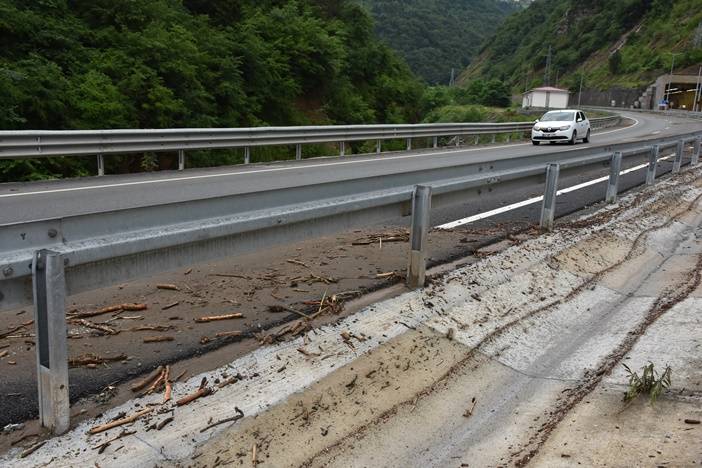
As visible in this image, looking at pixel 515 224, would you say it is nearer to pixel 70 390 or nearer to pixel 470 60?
pixel 70 390

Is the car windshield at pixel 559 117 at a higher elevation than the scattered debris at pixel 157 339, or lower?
higher

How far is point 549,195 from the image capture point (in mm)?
7359

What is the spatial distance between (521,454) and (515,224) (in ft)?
16.6

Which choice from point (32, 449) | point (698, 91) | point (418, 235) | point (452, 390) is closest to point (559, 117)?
point (418, 235)

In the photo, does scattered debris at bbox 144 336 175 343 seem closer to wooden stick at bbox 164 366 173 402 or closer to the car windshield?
wooden stick at bbox 164 366 173 402

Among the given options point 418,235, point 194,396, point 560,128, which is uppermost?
point 560,128

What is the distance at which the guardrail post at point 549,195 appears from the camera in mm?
7273

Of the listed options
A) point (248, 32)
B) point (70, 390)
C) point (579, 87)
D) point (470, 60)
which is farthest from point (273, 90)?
point (470, 60)

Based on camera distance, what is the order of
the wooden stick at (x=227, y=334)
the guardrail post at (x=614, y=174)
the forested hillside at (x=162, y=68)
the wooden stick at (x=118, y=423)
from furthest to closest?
the forested hillside at (x=162, y=68)
the guardrail post at (x=614, y=174)
the wooden stick at (x=227, y=334)
the wooden stick at (x=118, y=423)

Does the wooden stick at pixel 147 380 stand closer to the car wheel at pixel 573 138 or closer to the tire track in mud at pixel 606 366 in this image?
the tire track in mud at pixel 606 366

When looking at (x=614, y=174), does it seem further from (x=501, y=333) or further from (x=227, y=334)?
(x=227, y=334)

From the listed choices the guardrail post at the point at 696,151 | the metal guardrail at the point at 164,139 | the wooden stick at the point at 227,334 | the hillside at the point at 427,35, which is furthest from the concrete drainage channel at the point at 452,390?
the hillside at the point at 427,35

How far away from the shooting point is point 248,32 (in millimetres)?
22578

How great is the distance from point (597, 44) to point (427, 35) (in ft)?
128
